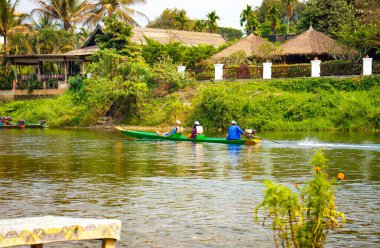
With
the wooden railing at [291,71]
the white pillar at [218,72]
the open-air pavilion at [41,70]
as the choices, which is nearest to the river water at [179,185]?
the wooden railing at [291,71]

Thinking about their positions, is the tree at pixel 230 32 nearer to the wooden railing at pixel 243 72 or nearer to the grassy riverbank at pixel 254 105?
the wooden railing at pixel 243 72

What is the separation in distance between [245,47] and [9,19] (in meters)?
20.6

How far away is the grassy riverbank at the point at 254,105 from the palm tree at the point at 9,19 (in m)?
15.4

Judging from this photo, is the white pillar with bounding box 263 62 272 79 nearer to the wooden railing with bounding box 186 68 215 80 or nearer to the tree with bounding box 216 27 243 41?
the wooden railing with bounding box 186 68 215 80

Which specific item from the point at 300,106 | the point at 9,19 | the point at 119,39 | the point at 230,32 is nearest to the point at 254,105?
the point at 300,106

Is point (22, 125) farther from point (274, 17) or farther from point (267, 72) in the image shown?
point (274, 17)

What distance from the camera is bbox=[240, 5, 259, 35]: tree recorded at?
68312 mm

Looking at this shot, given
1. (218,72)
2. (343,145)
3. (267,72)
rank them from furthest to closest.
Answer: (218,72), (267,72), (343,145)

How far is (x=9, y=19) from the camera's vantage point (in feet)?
185

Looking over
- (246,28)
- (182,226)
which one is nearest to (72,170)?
(182,226)

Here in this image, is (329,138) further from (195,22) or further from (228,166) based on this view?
(195,22)

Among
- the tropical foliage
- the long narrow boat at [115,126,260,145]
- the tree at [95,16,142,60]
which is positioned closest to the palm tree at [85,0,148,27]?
the tree at [95,16,142,60]

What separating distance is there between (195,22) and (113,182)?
5884 centimetres

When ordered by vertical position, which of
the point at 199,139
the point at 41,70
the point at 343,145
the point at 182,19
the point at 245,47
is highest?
the point at 182,19
